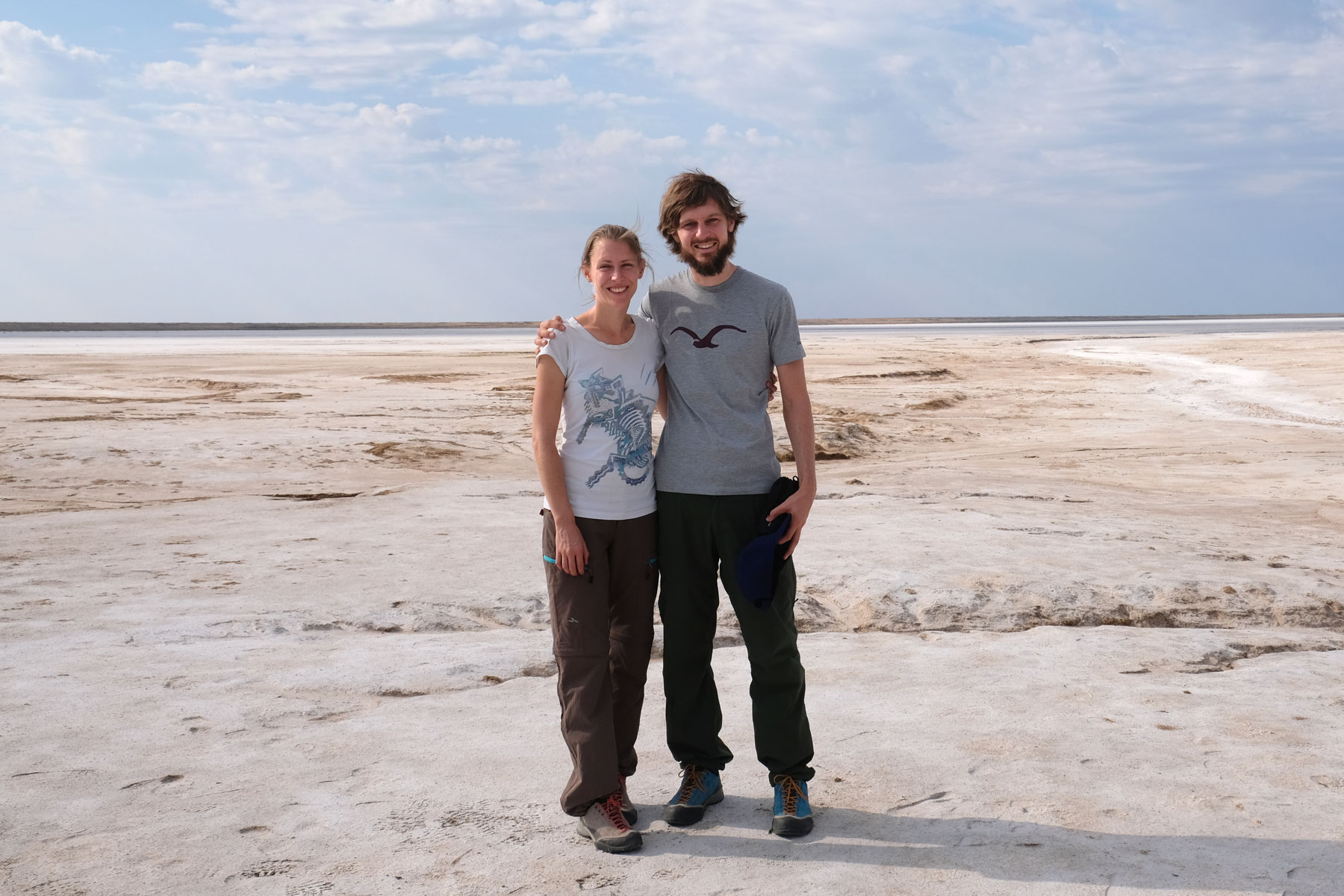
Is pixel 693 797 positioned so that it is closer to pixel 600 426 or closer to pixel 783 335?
pixel 600 426

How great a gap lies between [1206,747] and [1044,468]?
7036 mm

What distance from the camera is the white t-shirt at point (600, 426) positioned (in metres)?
A: 2.97

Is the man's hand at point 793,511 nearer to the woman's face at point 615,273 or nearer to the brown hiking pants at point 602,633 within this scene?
the brown hiking pants at point 602,633

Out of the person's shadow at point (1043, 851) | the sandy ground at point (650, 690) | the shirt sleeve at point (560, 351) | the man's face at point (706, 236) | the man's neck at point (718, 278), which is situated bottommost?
the person's shadow at point (1043, 851)

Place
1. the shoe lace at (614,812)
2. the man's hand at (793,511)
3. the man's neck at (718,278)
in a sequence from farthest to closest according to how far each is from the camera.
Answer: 1. the man's neck at (718,278)
2. the man's hand at (793,511)
3. the shoe lace at (614,812)

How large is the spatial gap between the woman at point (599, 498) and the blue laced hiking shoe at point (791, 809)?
0.42 meters

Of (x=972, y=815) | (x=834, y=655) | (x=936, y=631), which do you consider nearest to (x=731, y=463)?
(x=972, y=815)

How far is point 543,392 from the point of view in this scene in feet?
9.57

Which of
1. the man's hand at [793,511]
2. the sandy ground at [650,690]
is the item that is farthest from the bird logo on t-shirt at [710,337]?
the sandy ground at [650,690]

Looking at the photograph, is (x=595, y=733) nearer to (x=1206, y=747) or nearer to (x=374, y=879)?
(x=374, y=879)

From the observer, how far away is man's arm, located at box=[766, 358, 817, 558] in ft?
9.71

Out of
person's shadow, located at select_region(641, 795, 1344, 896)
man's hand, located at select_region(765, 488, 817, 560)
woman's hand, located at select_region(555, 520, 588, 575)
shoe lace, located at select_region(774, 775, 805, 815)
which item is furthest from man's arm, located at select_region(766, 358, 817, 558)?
person's shadow, located at select_region(641, 795, 1344, 896)

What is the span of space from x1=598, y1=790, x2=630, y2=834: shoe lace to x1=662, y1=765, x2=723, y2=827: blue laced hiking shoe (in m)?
0.15

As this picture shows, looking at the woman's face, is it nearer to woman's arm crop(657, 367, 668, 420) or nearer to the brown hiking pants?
woman's arm crop(657, 367, 668, 420)
